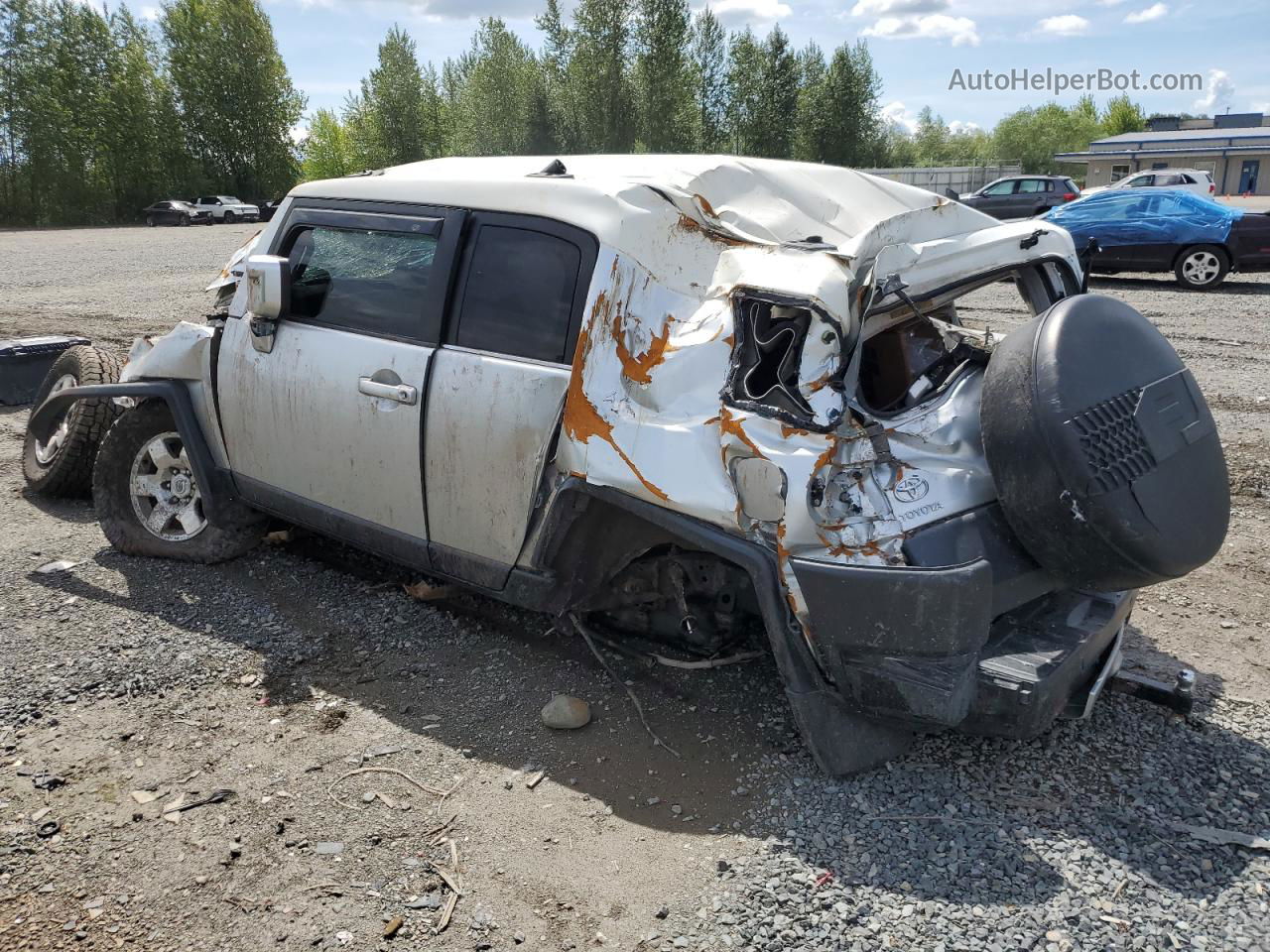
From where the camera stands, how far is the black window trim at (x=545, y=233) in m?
3.17

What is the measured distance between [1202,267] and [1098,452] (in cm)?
1364

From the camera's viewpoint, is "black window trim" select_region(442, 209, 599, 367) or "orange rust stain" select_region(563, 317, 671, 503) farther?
"black window trim" select_region(442, 209, 599, 367)

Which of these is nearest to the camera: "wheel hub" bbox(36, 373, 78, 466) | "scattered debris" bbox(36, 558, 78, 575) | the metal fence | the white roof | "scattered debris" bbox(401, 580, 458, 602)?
the white roof

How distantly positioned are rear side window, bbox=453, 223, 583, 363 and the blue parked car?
1241 centimetres

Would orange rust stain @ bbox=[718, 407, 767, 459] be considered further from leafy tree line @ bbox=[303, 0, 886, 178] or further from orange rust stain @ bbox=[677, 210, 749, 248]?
leafy tree line @ bbox=[303, 0, 886, 178]

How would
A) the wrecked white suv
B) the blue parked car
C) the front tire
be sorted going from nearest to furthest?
the wrecked white suv < the blue parked car < the front tire

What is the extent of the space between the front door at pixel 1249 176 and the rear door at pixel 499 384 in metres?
56.6

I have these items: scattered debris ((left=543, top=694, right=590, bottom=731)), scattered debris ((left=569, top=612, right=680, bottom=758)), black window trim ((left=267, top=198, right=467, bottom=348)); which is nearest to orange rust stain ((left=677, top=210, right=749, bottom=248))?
black window trim ((left=267, top=198, right=467, bottom=348))

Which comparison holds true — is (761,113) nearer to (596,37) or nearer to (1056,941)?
(596,37)

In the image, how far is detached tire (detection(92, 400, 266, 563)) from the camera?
4.65 m

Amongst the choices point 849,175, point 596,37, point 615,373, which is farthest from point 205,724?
point 596,37

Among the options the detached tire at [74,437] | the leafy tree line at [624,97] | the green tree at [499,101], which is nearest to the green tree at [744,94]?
the leafy tree line at [624,97]

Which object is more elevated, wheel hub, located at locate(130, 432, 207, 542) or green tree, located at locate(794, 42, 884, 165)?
green tree, located at locate(794, 42, 884, 165)

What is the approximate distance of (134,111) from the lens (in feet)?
159
